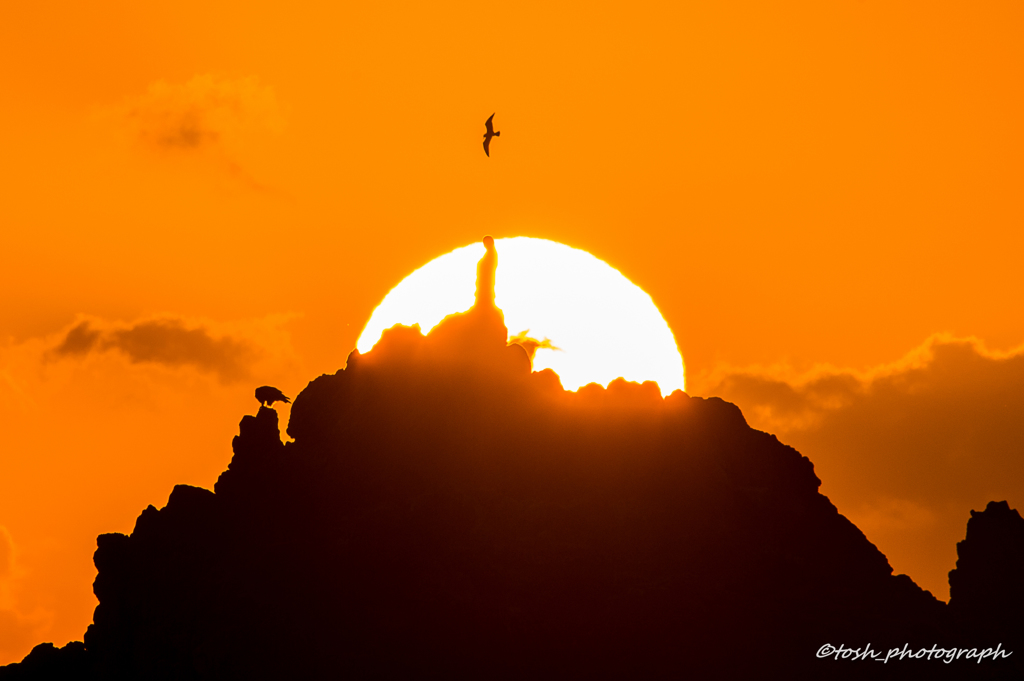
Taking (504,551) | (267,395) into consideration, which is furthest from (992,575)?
(267,395)

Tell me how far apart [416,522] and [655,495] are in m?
18.7

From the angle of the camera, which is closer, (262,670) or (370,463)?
(262,670)

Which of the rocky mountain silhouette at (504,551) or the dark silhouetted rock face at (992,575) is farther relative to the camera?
the dark silhouetted rock face at (992,575)

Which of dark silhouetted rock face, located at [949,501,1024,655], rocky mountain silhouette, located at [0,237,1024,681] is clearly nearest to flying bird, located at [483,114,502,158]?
rocky mountain silhouette, located at [0,237,1024,681]

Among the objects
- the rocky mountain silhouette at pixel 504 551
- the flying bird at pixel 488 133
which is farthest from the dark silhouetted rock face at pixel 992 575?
the flying bird at pixel 488 133

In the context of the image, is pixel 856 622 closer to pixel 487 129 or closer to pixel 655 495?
pixel 655 495

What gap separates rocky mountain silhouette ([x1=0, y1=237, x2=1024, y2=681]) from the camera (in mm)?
98625

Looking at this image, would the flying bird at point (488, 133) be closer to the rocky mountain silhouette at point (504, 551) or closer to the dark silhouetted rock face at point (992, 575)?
the rocky mountain silhouette at point (504, 551)

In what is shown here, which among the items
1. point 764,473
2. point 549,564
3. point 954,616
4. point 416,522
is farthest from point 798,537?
point 416,522

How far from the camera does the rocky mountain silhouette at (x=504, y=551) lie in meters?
98.6

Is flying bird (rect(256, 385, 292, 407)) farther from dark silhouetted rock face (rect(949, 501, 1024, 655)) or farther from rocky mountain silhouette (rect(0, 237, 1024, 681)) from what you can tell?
dark silhouetted rock face (rect(949, 501, 1024, 655))

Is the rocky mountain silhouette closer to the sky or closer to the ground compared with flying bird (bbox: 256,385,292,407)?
closer to the ground

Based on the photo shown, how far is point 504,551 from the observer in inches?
3898

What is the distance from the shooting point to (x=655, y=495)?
10325cm
